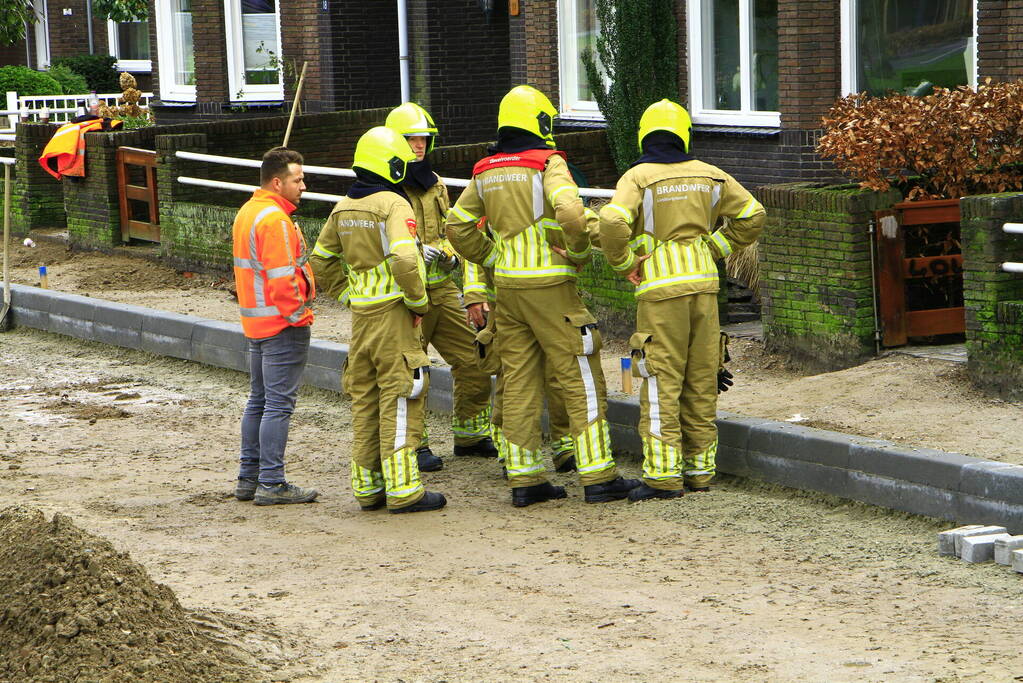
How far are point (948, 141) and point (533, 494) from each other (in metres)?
3.62

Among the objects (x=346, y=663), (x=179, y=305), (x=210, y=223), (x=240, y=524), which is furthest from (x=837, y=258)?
(x=210, y=223)

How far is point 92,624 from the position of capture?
5215mm

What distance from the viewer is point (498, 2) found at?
18.9 meters

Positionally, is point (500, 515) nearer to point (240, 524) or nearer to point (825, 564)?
point (240, 524)

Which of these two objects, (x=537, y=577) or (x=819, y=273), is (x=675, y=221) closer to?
(x=537, y=577)

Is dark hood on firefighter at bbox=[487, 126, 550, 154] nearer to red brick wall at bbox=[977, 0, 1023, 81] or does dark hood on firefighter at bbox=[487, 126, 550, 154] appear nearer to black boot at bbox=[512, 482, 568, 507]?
black boot at bbox=[512, 482, 568, 507]

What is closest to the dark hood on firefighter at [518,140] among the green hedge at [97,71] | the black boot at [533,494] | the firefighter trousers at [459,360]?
the firefighter trousers at [459,360]

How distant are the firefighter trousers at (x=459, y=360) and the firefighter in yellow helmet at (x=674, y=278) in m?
1.35

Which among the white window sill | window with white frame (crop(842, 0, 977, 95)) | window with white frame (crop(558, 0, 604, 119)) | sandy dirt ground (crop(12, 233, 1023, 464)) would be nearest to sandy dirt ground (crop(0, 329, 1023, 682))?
sandy dirt ground (crop(12, 233, 1023, 464))

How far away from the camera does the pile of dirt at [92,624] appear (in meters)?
5.09

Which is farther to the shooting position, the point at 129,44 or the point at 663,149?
the point at 129,44

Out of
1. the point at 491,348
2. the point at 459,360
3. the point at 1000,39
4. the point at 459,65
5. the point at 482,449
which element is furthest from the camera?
the point at 459,65

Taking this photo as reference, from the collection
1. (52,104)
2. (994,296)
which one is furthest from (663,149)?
(52,104)

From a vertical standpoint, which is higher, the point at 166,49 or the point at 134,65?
the point at 134,65
